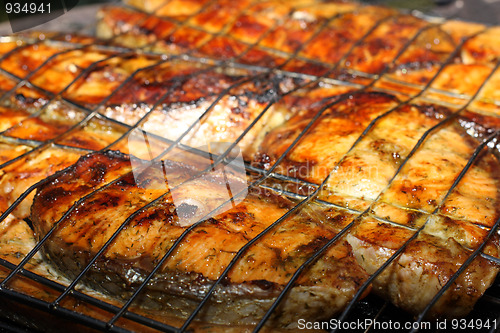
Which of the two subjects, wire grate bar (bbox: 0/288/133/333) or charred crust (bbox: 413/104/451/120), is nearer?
wire grate bar (bbox: 0/288/133/333)

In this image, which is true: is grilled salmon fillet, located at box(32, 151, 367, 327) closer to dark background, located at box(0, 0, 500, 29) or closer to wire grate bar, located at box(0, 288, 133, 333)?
wire grate bar, located at box(0, 288, 133, 333)

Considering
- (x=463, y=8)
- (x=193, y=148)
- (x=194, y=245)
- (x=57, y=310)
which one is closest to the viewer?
(x=57, y=310)

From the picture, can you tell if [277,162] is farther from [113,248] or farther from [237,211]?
[113,248]

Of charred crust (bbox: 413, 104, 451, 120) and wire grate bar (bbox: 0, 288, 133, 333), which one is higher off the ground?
charred crust (bbox: 413, 104, 451, 120)

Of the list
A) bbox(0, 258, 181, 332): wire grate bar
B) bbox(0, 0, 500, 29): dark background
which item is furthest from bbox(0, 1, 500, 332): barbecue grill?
bbox(0, 0, 500, 29): dark background

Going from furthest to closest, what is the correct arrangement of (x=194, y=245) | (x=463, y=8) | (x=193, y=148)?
(x=463, y=8) < (x=193, y=148) < (x=194, y=245)

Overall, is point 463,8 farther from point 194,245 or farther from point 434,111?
point 194,245

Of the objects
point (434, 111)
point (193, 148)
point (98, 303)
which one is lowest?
point (98, 303)

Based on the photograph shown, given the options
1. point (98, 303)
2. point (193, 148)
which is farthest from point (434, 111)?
point (98, 303)
